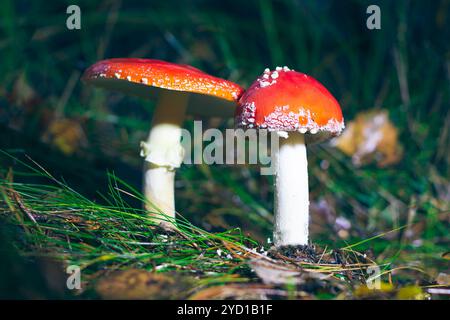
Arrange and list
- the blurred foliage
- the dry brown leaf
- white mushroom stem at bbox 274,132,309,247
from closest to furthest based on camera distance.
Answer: white mushroom stem at bbox 274,132,309,247 → the blurred foliage → the dry brown leaf

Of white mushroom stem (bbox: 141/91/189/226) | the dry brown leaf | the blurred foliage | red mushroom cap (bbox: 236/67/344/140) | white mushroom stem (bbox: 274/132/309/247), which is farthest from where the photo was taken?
the dry brown leaf

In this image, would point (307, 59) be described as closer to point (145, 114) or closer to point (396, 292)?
point (145, 114)

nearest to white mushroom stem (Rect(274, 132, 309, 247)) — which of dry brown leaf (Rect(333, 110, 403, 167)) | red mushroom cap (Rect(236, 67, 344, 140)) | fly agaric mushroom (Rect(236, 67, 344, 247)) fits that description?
fly agaric mushroom (Rect(236, 67, 344, 247))

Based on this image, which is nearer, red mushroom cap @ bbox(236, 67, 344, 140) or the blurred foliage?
red mushroom cap @ bbox(236, 67, 344, 140)

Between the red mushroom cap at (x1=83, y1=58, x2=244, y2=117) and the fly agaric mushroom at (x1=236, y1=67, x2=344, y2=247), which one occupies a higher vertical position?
the red mushroom cap at (x1=83, y1=58, x2=244, y2=117)

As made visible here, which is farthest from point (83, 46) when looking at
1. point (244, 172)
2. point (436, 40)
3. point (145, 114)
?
point (436, 40)

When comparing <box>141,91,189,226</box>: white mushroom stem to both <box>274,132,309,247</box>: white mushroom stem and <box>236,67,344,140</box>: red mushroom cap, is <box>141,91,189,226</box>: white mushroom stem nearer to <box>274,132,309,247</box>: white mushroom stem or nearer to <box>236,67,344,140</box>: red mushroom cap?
<box>236,67,344,140</box>: red mushroom cap
